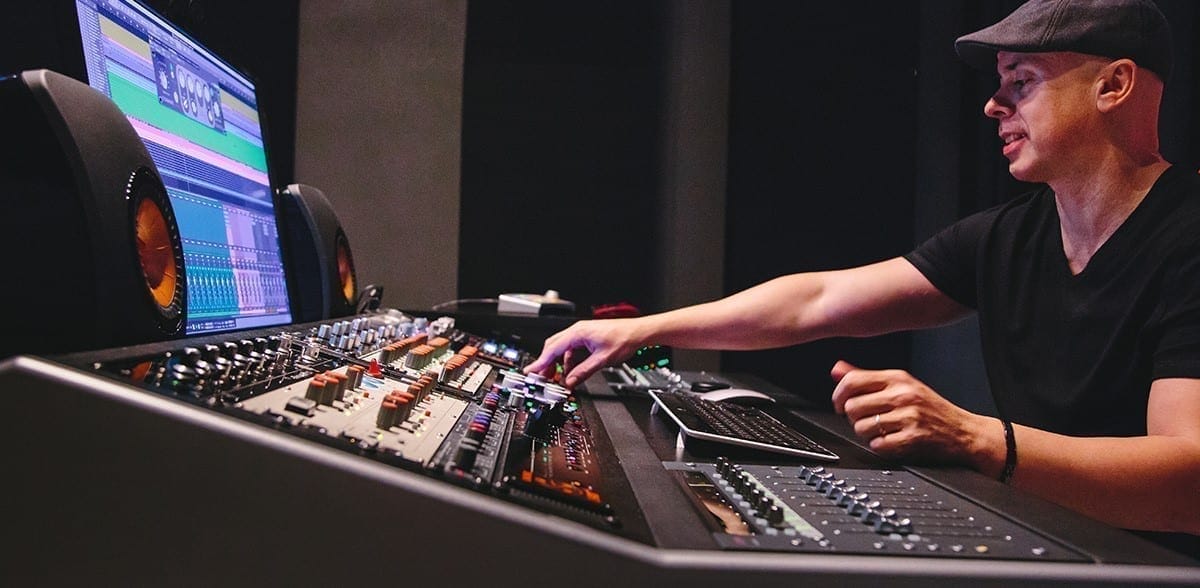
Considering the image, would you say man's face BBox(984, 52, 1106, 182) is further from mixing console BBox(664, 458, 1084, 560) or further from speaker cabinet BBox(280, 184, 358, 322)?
speaker cabinet BBox(280, 184, 358, 322)

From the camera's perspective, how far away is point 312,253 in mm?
1781

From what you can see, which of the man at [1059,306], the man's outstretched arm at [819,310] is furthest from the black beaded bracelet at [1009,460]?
the man's outstretched arm at [819,310]

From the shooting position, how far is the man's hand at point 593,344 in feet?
4.75

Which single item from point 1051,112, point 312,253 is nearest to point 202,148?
point 312,253

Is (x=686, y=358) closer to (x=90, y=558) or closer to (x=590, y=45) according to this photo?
(x=590, y=45)

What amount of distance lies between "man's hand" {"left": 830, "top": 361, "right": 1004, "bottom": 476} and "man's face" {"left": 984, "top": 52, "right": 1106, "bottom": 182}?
584 mm

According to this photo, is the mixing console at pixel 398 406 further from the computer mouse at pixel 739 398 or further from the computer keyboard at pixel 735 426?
the computer mouse at pixel 739 398

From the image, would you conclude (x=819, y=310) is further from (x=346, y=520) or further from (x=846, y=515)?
(x=346, y=520)

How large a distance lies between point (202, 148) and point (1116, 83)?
4.42ft

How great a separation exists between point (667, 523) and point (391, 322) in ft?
3.42

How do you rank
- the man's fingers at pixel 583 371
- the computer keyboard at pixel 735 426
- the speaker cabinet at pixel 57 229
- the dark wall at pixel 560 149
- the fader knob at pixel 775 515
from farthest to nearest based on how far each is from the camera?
the dark wall at pixel 560 149, the man's fingers at pixel 583 371, the computer keyboard at pixel 735 426, the speaker cabinet at pixel 57 229, the fader knob at pixel 775 515

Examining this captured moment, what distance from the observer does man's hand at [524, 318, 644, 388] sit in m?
1.45

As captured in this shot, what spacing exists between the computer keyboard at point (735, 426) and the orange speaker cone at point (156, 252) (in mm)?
559

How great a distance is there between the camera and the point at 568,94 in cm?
362
